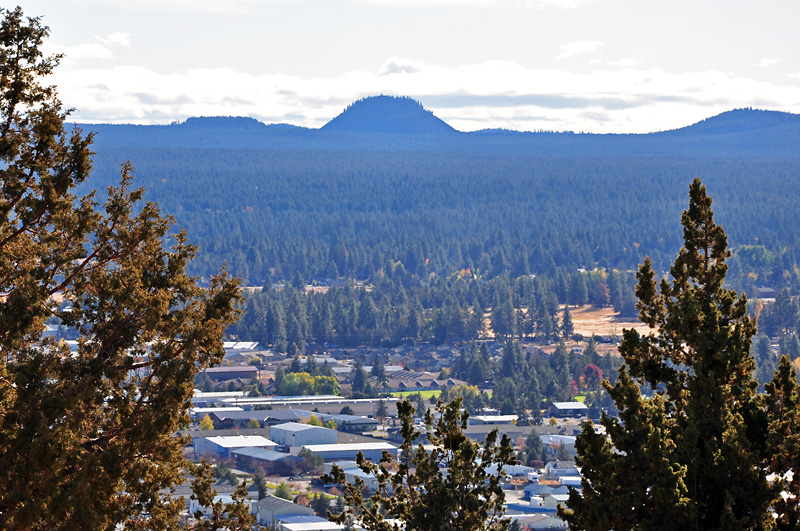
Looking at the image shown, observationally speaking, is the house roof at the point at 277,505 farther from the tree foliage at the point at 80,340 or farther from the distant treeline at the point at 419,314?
the distant treeline at the point at 419,314

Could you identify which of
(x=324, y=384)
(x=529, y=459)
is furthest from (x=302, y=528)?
(x=324, y=384)

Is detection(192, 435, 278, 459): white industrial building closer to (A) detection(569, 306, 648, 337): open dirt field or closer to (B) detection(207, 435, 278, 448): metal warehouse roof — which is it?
(B) detection(207, 435, 278, 448): metal warehouse roof

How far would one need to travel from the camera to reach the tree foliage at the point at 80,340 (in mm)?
11977

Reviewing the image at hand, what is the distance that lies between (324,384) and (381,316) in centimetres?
4414

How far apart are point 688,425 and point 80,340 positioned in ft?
24.8

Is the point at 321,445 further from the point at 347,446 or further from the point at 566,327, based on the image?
the point at 566,327

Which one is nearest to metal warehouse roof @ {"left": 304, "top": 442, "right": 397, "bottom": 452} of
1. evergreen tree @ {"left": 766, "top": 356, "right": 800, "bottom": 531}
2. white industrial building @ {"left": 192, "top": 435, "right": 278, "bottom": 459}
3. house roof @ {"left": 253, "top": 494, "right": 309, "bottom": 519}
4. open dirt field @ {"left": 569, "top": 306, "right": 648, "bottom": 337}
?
white industrial building @ {"left": 192, "top": 435, "right": 278, "bottom": 459}

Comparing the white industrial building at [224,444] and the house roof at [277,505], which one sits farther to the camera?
the white industrial building at [224,444]

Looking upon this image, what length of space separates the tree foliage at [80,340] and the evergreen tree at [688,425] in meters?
4.87

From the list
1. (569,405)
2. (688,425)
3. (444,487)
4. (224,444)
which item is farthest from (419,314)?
(688,425)

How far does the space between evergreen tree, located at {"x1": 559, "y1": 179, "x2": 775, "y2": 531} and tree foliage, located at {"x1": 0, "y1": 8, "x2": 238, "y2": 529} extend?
192 inches

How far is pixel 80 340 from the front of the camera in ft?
48.4

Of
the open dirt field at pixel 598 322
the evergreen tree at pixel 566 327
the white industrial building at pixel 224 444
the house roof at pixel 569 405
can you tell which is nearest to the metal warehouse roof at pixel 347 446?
the white industrial building at pixel 224 444

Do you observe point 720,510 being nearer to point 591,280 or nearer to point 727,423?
point 727,423
